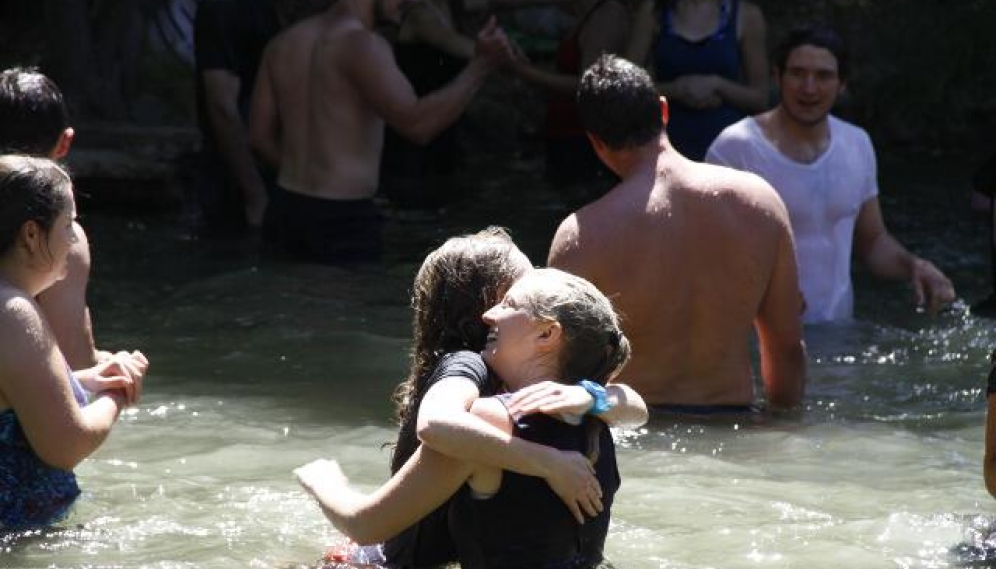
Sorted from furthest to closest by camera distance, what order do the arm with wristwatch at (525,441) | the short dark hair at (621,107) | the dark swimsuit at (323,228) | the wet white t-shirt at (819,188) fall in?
1. the dark swimsuit at (323,228)
2. the wet white t-shirt at (819,188)
3. the short dark hair at (621,107)
4. the arm with wristwatch at (525,441)

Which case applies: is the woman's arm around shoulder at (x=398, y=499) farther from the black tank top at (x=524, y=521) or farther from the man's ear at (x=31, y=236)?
the man's ear at (x=31, y=236)

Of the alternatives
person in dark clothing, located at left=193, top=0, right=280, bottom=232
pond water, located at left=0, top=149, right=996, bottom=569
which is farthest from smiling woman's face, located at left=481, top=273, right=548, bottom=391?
person in dark clothing, located at left=193, top=0, right=280, bottom=232

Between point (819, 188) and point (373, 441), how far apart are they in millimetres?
2053

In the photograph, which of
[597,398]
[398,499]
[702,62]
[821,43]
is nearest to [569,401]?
[597,398]

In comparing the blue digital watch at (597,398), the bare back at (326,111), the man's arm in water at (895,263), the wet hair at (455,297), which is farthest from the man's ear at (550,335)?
the bare back at (326,111)

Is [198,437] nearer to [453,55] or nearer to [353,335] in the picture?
[353,335]

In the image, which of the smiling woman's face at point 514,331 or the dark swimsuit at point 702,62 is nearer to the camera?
the smiling woman's face at point 514,331

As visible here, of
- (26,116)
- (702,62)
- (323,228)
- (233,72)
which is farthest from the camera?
(233,72)

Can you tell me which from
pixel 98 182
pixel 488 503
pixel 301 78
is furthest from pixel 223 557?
pixel 98 182

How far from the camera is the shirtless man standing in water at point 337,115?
8.00 metres

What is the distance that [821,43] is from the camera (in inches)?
273

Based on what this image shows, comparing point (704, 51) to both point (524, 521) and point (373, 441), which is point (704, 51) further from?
point (524, 521)

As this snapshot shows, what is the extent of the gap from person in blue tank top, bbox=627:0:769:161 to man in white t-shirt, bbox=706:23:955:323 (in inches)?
55.6

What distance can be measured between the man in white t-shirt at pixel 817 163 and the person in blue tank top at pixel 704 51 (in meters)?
1.41
